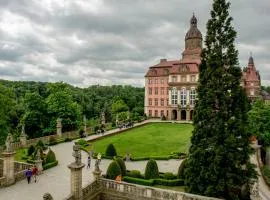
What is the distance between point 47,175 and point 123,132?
22.1 meters

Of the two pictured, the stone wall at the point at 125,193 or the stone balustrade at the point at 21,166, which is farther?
the stone balustrade at the point at 21,166

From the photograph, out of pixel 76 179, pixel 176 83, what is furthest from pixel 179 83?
pixel 76 179

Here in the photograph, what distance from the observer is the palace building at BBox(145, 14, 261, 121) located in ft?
195

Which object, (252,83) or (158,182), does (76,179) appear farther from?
(252,83)

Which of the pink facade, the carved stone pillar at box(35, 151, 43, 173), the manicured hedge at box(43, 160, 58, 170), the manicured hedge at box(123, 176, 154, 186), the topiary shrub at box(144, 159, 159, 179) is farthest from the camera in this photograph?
the pink facade

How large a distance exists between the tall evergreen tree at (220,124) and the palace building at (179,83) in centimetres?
4213

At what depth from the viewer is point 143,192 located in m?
17.2

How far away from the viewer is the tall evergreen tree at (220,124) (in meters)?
15.4

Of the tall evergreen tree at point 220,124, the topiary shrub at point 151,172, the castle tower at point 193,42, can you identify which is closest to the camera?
the tall evergreen tree at point 220,124

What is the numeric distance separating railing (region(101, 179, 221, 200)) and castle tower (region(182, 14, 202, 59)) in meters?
51.5

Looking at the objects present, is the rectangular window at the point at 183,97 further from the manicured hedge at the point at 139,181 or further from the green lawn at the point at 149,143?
the manicured hedge at the point at 139,181

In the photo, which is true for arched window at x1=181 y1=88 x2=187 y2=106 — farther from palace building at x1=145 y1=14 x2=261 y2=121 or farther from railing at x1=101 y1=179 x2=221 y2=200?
railing at x1=101 y1=179 x2=221 y2=200

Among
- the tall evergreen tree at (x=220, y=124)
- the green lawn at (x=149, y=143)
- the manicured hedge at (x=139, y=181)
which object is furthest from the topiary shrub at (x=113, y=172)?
the green lawn at (x=149, y=143)

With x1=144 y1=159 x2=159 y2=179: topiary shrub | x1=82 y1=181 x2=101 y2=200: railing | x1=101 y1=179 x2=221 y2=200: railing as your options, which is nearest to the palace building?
x1=144 y1=159 x2=159 y2=179: topiary shrub
